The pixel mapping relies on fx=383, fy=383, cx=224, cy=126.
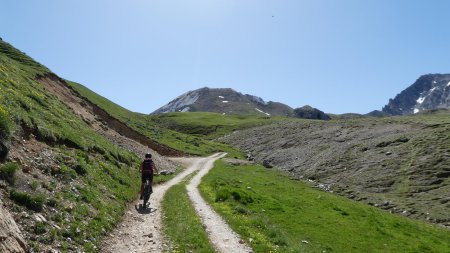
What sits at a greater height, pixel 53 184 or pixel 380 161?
pixel 380 161

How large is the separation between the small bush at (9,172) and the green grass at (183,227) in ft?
26.1

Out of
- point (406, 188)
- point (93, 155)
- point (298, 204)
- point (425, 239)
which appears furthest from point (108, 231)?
point (406, 188)

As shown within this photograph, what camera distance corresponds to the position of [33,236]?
14.6m

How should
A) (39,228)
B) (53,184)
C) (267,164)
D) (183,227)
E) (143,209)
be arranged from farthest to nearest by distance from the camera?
(267,164) → (143,209) → (183,227) → (53,184) → (39,228)

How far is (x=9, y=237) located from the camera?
1220 centimetres

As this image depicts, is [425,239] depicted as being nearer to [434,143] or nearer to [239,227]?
[239,227]

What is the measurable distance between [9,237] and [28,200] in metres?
4.56

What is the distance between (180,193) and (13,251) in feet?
79.2

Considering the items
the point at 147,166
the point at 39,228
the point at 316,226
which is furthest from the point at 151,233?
the point at 316,226

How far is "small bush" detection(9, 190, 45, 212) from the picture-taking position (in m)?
16.1

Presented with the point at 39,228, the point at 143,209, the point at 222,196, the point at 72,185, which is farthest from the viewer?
the point at 222,196

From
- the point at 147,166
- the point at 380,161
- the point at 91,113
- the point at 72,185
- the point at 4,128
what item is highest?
the point at 91,113

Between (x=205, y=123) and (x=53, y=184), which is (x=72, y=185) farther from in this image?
(x=205, y=123)

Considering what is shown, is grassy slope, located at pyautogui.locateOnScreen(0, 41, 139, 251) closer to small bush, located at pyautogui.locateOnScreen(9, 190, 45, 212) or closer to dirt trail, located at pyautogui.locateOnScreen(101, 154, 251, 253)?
small bush, located at pyautogui.locateOnScreen(9, 190, 45, 212)
